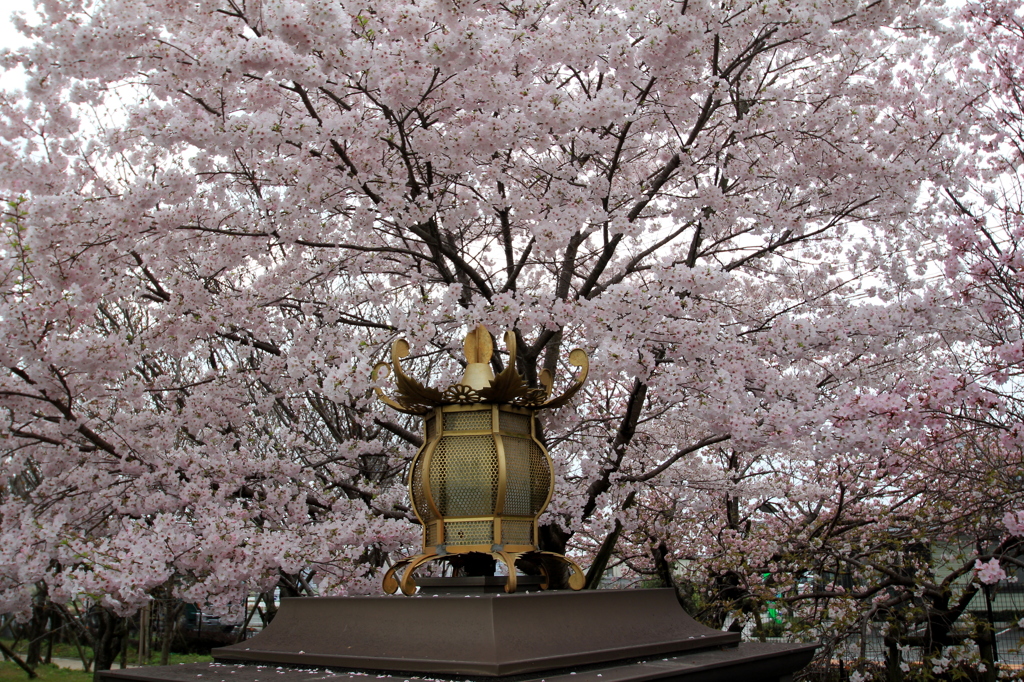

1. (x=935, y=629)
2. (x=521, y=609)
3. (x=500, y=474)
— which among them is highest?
(x=500, y=474)

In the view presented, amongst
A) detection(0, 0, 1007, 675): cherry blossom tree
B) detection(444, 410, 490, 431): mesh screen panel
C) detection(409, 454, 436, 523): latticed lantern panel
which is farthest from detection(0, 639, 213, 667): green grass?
detection(444, 410, 490, 431): mesh screen panel

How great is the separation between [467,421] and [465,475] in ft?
0.85

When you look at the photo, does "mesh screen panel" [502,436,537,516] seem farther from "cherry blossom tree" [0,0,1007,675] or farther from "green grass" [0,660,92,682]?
"green grass" [0,660,92,682]

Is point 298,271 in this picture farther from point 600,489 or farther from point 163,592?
point 163,592

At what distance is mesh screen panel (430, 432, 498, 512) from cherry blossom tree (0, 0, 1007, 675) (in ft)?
4.17

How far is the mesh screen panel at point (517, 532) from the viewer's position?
334 cm

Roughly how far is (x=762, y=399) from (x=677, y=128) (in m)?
2.40

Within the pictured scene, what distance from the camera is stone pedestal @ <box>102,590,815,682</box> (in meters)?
2.75

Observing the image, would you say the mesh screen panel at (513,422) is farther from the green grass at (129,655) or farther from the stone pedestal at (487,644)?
the green grass at (129,655)

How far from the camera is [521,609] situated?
9.45ft

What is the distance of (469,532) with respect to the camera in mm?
3324

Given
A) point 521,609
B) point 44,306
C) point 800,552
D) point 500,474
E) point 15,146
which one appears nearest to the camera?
point 521,609

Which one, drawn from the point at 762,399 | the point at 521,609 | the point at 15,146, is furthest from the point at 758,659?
the point at 15,146

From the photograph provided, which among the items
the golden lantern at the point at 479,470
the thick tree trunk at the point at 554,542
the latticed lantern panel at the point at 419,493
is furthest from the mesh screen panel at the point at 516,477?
the thick tree trunk at the point at 554,542
